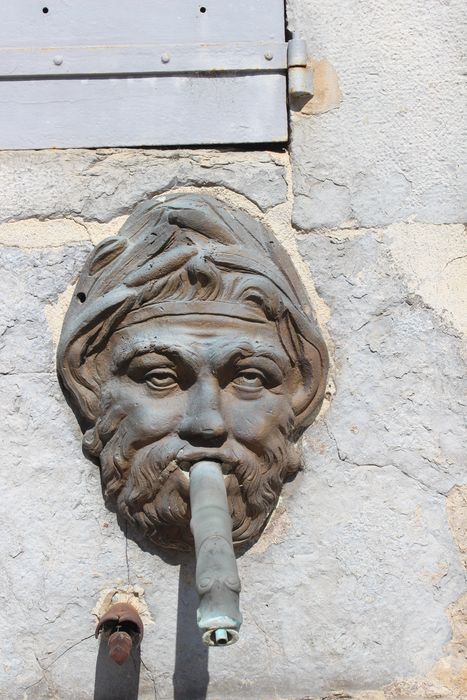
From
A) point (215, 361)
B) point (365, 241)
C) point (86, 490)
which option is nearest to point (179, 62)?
point (365, 241)

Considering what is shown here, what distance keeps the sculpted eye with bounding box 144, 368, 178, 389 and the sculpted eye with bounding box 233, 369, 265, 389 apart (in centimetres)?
10

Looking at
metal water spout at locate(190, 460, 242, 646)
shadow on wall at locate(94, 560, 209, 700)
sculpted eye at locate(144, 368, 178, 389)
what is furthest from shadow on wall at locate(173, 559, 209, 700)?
sculpted eye at locate(144, 368, 178, 389)

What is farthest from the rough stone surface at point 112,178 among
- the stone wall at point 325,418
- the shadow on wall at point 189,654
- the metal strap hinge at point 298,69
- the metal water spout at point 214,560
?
the shadow on wall at point 189,654

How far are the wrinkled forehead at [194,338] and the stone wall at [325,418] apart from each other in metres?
0.16

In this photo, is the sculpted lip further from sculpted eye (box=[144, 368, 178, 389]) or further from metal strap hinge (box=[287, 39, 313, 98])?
metal strap hinge (box=[287, 39, 313, 98])

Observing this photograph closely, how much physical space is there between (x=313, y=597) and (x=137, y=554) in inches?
12.0

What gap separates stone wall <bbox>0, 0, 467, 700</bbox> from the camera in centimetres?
162

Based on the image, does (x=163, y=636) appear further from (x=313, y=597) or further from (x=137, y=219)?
(x=137, y=219)

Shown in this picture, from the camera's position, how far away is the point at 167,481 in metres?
1.57

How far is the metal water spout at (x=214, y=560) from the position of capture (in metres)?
1.33

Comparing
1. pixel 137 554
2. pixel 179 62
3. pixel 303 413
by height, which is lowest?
pixel 137 554

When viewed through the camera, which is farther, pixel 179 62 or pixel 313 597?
pixel 179 62

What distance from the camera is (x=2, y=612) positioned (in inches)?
63.6

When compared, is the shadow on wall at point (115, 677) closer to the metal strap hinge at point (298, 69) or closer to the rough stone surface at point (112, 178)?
the rough stone surface at point (112, 178)
